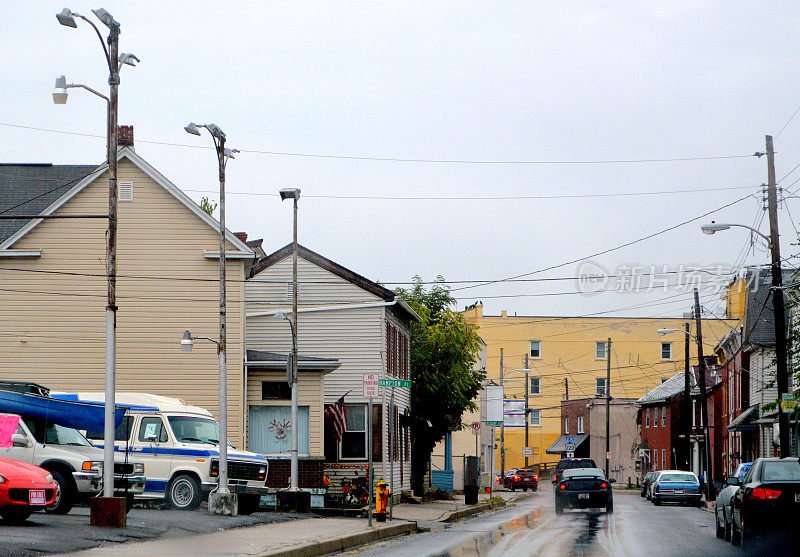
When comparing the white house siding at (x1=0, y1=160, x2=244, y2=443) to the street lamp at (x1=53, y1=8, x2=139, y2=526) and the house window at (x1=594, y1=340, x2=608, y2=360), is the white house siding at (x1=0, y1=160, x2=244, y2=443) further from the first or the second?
the house window at (x1=594, y1=340, x2=608, y2=360)

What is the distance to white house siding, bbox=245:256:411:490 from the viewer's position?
37531mm

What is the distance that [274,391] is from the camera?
34438 millimetres

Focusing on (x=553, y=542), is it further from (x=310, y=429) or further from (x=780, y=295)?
(x=310, y=429)

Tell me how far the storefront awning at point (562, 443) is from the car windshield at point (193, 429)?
65.9m

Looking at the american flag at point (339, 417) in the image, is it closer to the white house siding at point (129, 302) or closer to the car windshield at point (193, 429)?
the white house siding at point (129, 302)

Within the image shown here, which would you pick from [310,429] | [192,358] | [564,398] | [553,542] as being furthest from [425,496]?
[564,398]

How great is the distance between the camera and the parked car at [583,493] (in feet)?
118

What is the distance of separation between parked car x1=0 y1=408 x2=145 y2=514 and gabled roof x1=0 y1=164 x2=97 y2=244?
50.3 ft

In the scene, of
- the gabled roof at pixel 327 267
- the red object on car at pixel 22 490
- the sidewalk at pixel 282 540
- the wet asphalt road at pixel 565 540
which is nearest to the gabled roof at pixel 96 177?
the gabled roof at pixel 327 267

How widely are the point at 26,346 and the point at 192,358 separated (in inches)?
203

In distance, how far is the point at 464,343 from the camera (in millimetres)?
44719

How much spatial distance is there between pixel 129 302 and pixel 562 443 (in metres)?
64.0

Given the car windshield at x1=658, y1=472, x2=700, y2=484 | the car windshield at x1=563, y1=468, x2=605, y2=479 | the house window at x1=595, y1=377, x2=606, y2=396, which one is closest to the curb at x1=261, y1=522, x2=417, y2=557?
the car windshield at x1=563, y1=468, x2=605, y2=479

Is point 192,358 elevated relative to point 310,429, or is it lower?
elevated
